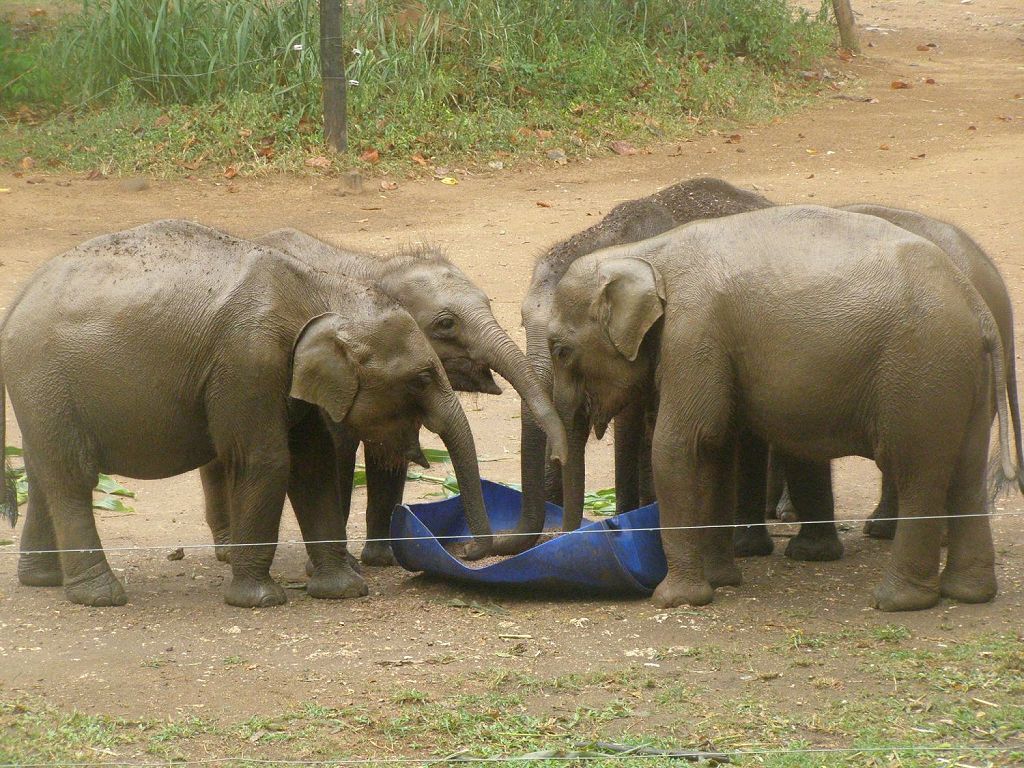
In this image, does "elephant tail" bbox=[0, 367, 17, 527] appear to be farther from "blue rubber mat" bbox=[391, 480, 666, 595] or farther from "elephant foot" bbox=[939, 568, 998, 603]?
"elephant foot" bbox=[939, 568, 998, 603]

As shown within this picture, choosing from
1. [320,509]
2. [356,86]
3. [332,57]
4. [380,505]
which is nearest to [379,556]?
[380,505]

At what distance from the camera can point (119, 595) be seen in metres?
5.49

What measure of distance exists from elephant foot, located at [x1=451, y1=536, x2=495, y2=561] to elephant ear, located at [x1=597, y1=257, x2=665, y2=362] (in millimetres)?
918

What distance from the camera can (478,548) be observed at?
5742mm

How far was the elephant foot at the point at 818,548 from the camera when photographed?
5.99 meters

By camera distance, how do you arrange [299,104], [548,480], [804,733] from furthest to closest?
1. [299,104]
2. [548,480]
3. [804,733]

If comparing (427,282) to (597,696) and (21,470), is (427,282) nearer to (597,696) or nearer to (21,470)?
(597,696)

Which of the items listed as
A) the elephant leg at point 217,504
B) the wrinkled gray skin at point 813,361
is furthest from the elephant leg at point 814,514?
the elephant leg at point 217,504

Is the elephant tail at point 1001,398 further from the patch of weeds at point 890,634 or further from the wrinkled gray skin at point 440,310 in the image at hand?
the wrinkled gray skin at point 440,310

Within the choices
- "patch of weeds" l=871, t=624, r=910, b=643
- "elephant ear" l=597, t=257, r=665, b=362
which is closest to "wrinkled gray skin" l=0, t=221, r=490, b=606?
"elephant ear" l=597, t=257, r=665, b=362

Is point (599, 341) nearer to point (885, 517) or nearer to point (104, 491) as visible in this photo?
point (885, 517)

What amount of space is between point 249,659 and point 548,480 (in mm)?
1897

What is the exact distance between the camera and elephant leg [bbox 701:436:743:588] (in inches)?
219

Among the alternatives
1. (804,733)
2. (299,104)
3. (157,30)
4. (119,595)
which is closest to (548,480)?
(119,595)
